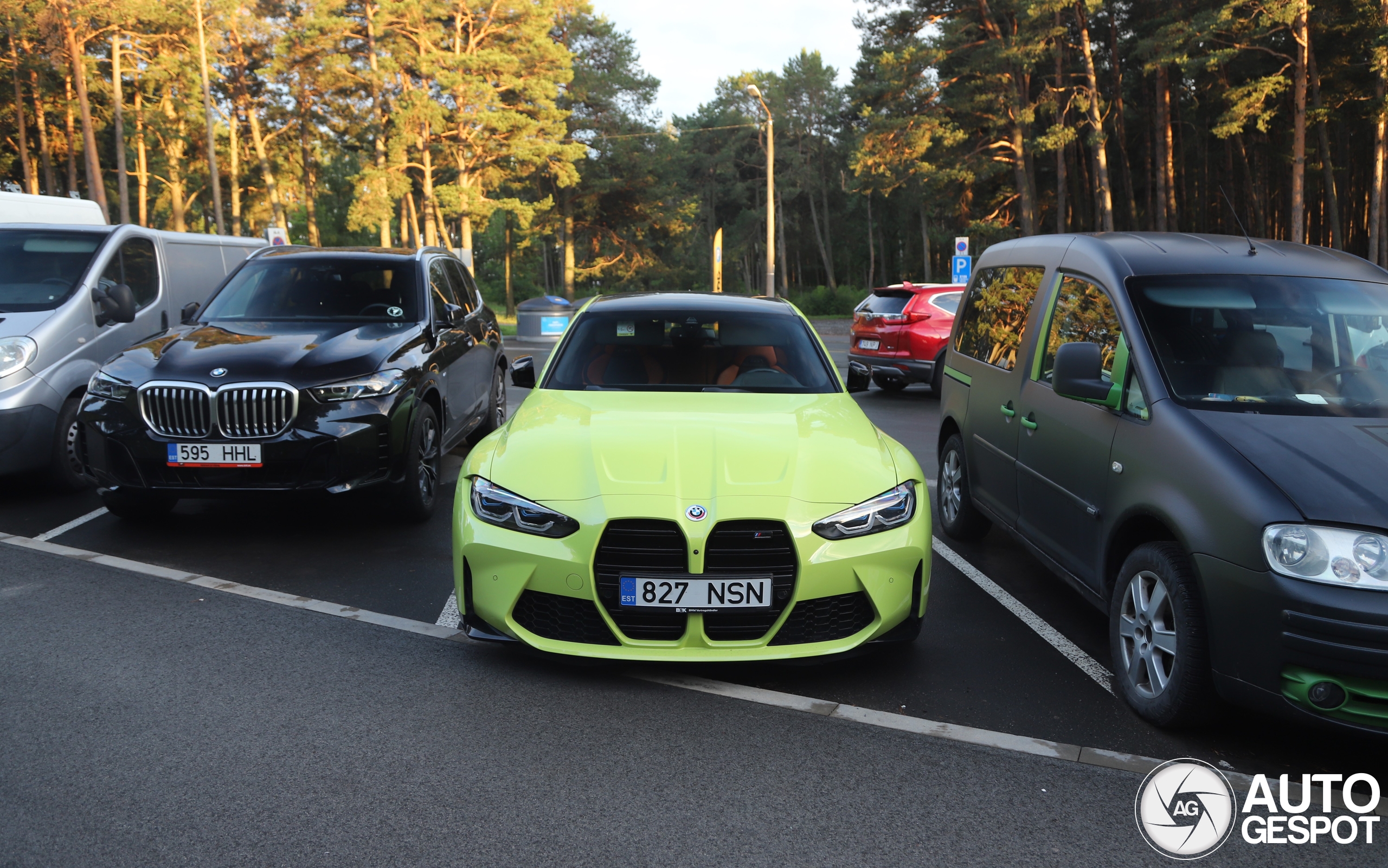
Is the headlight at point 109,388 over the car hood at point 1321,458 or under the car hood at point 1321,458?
over

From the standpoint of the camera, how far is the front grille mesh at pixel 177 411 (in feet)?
19.4

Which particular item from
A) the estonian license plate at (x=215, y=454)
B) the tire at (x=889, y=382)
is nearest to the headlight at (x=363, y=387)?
the estonian license plate at (x=215, y=454)

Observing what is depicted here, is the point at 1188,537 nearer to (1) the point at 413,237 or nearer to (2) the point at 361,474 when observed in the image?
(2) the point at 361,474

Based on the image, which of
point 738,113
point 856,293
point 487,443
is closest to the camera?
point 487,443

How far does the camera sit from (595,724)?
3662mm

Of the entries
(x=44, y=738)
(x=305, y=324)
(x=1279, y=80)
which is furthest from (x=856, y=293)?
(x=44, y=738)

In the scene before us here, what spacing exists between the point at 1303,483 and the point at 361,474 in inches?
190

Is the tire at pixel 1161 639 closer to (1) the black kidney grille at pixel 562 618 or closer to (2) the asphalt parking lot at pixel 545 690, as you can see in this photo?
(2) the asphalt parking lot at pixel 545 690

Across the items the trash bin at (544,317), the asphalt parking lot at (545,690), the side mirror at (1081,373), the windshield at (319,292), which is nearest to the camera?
the asphalt parking lot at (545,690)

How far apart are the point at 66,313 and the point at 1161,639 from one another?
24.6 ft

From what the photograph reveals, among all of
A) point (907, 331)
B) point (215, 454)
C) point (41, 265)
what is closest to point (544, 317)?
point (907, 331)

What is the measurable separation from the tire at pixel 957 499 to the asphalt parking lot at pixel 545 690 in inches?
10.0

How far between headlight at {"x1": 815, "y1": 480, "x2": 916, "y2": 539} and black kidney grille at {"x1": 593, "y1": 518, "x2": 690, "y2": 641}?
538mm

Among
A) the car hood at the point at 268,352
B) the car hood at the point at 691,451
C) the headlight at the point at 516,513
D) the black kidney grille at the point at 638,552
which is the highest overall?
the car hood at the point at 268,352
